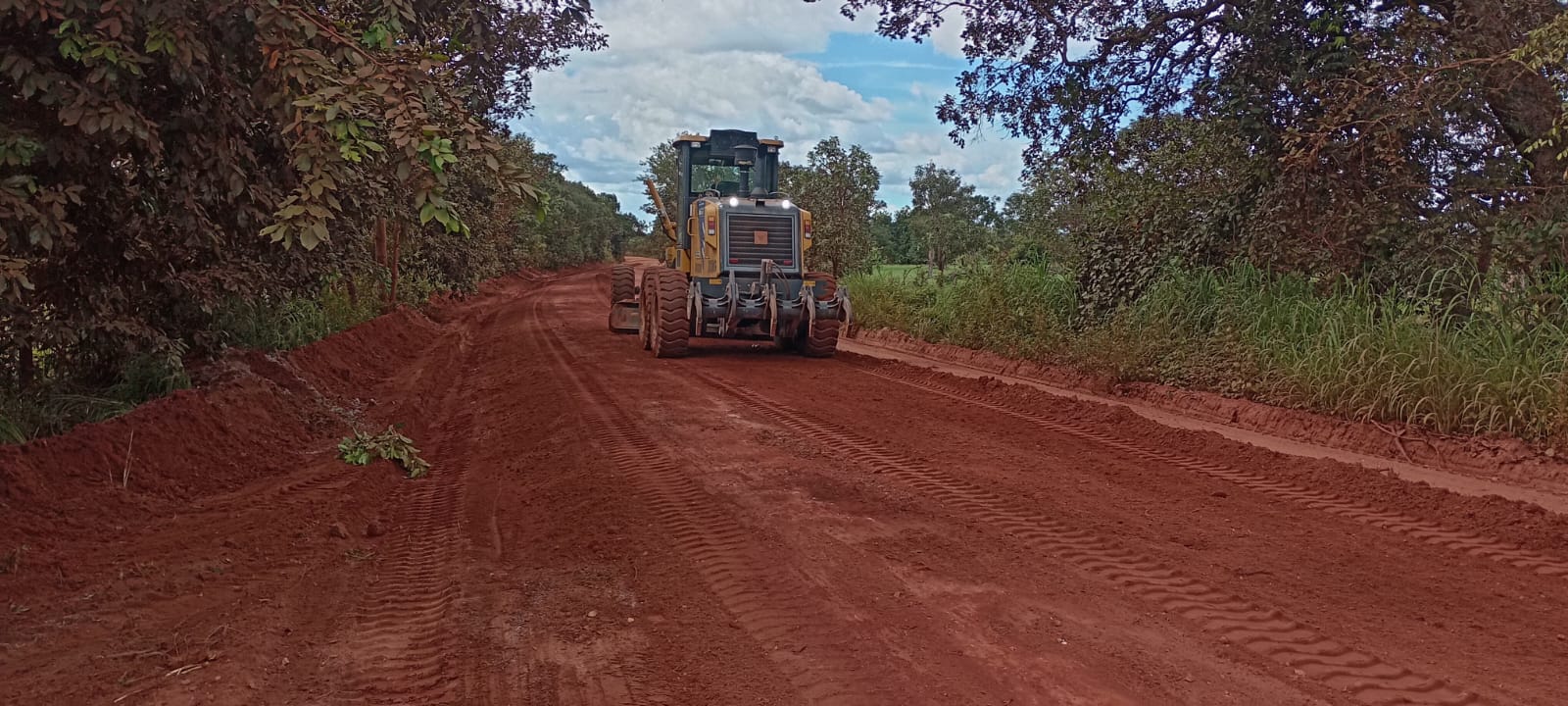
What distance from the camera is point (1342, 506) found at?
6.04 meters

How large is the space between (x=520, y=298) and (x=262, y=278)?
20868 mm

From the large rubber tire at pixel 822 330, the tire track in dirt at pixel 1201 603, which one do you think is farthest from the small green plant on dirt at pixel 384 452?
the large rubber tire at pixel 822 330

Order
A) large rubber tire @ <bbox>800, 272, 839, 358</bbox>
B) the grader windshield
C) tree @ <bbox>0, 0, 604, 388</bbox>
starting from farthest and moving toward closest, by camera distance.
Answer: the grader windshield, large rubber tire @ <bbox>800, 272, 839, 358</bbox>, tree @ <bbox>0, 0, 604, 388</bbox>

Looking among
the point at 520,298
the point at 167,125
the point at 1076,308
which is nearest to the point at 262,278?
the point at 167,125

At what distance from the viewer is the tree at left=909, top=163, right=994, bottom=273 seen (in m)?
27.5

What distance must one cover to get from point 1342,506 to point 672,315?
857cm

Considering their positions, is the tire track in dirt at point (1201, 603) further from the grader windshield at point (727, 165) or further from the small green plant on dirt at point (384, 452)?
the grader windshield at point (727, 165)

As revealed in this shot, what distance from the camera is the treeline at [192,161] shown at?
4.12 metres

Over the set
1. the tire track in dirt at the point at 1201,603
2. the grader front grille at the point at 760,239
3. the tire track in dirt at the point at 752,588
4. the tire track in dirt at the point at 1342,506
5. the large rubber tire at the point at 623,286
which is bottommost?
the tire track in dirt at the point at 752,588

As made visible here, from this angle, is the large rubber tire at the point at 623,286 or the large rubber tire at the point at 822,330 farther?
the large rubber tire at the point at 623,286

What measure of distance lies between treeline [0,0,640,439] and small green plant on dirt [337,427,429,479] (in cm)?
154

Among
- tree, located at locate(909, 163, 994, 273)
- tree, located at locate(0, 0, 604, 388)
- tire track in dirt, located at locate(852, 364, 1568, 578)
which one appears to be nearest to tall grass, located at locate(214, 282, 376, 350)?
tree, located at locate(0, 0, 604, 388)

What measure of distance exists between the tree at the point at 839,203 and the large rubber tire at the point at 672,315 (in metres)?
9.86

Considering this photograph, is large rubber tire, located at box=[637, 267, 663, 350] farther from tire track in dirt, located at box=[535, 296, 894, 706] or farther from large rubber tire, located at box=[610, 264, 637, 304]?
tire track in dirt, located at box=[535, 296, 894, 706]
